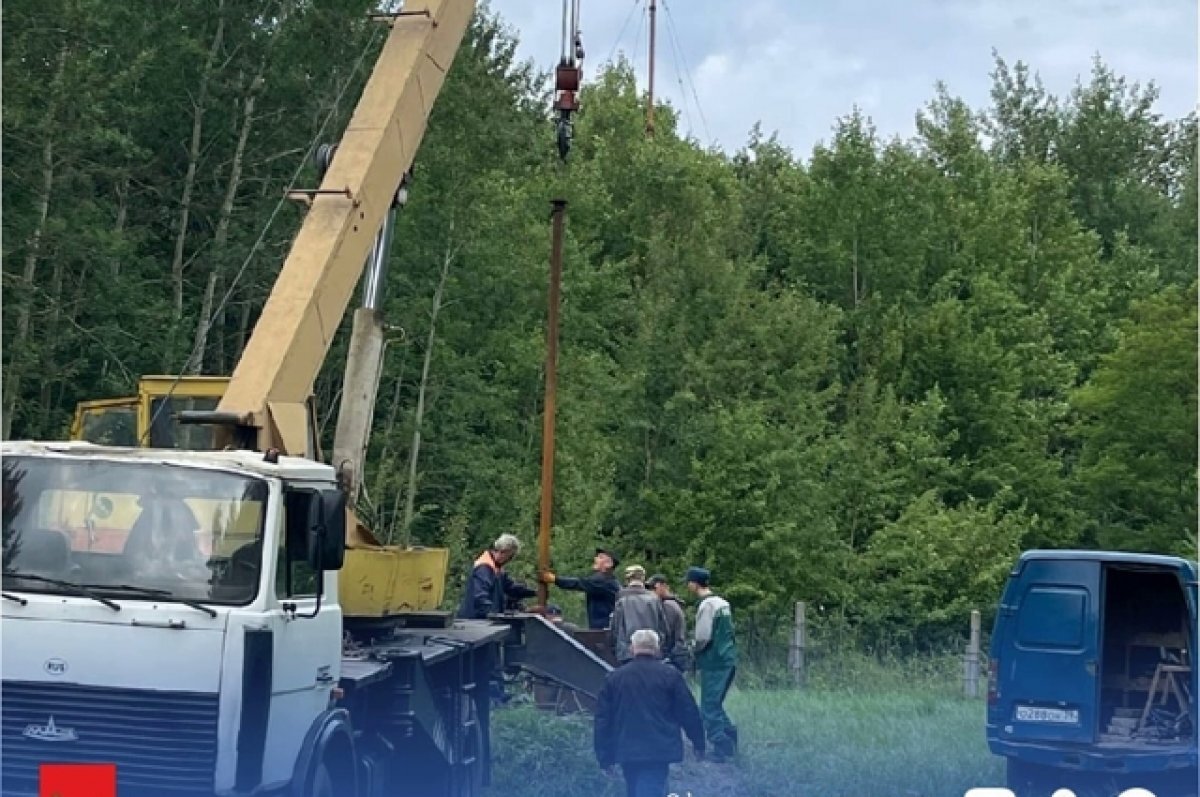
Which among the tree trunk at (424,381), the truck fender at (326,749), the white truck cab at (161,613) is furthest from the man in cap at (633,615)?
the tree trunk at (424,381)

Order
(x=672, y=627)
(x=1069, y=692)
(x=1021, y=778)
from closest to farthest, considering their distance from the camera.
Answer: (x=1069, y=692)
(x=1021, y=778)
(x=672, y=627)

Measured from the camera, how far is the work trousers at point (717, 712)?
16578 mm

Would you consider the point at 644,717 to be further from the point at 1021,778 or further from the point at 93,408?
the point at 93,408

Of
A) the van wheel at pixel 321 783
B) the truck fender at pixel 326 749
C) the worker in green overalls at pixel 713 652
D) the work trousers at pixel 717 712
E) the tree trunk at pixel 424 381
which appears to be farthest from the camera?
the tree trunk at pixel 424 381

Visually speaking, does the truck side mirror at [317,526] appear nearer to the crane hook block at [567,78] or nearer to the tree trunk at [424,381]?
the crane hook block at [567,78]

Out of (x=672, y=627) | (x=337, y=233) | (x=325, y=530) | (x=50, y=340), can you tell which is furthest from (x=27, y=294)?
(x=325, y=530)

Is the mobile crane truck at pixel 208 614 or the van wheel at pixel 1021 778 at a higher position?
the mobile crane truck at pixel 208 614

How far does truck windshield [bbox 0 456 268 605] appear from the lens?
362 inches

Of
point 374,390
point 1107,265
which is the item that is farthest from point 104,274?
point 1107,265

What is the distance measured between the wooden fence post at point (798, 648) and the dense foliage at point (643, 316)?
2699 millimetres

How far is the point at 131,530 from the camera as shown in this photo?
934 cm

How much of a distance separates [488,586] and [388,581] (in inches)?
141

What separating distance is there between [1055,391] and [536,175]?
548 inches

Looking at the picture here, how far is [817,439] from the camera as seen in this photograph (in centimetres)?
3591
